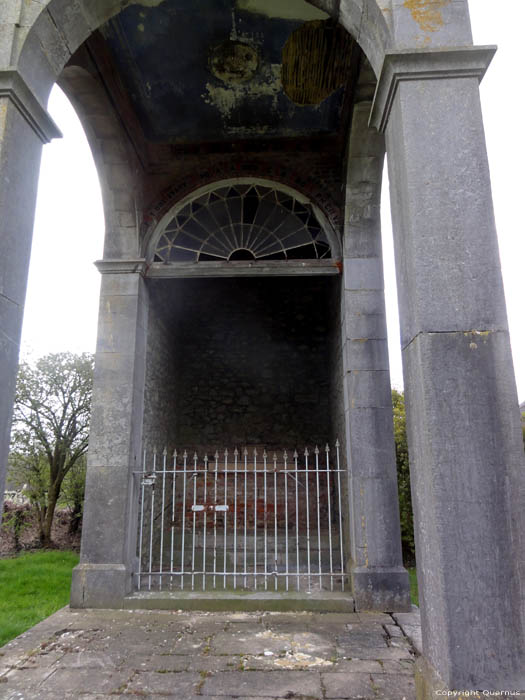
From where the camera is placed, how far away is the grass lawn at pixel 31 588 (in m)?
4.55

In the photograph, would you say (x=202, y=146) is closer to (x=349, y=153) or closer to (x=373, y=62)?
(x=349, y=153)

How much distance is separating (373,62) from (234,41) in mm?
2278

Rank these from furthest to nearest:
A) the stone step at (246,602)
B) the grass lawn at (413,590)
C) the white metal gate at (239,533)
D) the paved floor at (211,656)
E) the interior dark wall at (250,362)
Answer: the interior dark wall at (250,362)
the grass lawn at (413,590)
the white metal gate at (239,533)
the stone step at (246,602)
the paved floor at (211,656)

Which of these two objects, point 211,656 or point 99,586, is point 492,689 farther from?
point 99,586

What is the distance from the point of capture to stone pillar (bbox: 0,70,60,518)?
2.62 meters

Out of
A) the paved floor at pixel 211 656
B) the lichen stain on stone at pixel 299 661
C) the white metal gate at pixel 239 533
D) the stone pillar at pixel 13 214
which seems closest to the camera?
the stone pillar at pixel 13 214

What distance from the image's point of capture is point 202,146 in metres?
6.24

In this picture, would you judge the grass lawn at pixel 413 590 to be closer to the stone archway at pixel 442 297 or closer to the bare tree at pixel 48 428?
the stone archway at pixel 442 297

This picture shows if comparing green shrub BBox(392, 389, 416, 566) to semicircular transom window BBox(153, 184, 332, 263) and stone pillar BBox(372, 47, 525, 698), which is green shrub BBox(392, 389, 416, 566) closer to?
semicircular transom window BBox(153, 184, 332, 263)

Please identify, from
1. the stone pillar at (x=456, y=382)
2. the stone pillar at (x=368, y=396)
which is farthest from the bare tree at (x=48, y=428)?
the stone pillar at (x=456, y=382)

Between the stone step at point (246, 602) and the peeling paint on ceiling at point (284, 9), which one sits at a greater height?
the peeling paint on ceiling at point (284, 9)

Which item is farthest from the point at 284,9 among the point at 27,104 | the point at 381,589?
the point at 381,589

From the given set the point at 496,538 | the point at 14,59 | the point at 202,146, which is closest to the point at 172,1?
the point at 202,146

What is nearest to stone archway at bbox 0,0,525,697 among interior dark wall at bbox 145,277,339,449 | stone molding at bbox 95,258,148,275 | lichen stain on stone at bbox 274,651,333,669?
lichen stain on stone at bbox 274,651,333,669
